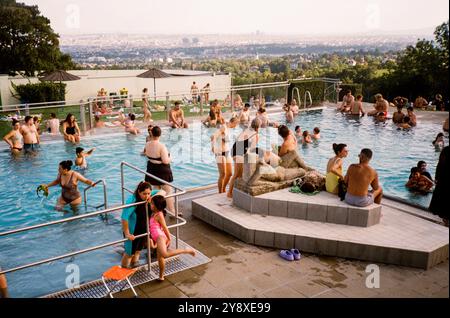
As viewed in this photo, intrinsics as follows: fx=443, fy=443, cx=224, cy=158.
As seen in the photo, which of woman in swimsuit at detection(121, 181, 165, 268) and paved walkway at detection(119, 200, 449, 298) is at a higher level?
woman in swimsuit at detection(121, 181, 165, 268)

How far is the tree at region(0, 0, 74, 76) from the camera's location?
37.0 metres

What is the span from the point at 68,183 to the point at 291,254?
5059mm

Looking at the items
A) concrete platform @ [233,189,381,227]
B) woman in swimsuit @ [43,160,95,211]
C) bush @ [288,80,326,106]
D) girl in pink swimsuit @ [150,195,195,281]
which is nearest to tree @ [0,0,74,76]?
bush @ [288,80,326,106]

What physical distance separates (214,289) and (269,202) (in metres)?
2.46

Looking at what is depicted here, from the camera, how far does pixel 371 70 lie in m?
39.3

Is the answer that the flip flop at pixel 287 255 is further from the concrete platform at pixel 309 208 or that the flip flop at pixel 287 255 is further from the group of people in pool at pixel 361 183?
the group of people in pool at pixel 361 183

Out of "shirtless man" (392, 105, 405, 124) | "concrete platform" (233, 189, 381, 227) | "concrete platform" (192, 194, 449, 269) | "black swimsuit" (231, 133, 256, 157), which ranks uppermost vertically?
"black swimsuit" (231, 133, 256, 157)

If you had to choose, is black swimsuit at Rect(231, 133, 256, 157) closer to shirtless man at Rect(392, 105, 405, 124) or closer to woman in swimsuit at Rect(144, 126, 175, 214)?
woman in swimsuit at Rect(144, 126, 175, 214)

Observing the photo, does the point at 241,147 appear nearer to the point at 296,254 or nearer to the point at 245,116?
the point at 296,254

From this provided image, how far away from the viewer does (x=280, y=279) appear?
603cm

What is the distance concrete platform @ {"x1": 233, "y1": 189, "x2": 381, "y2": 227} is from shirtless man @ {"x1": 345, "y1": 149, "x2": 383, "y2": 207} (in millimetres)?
117

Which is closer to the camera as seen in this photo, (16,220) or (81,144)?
(16,220)

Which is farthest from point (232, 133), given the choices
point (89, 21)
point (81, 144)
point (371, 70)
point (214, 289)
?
point (89, 21)

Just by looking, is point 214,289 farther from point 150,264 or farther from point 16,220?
point 16,220
